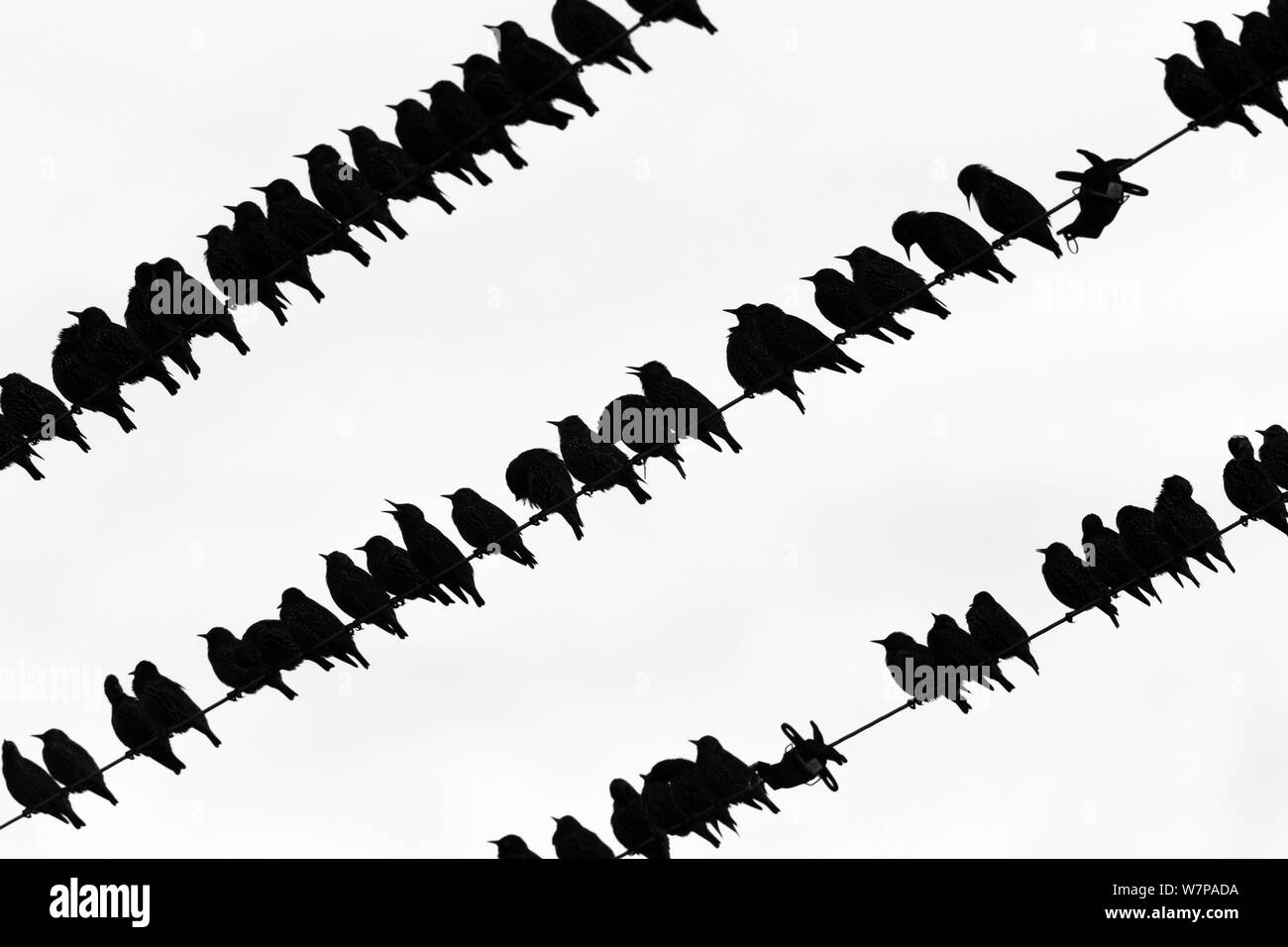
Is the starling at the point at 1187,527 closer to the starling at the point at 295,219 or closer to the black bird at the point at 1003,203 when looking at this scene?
the black bird at the point at 1003,203

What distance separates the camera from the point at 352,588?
2425cm

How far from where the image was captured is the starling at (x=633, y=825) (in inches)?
874

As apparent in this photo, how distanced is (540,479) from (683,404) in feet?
5.16

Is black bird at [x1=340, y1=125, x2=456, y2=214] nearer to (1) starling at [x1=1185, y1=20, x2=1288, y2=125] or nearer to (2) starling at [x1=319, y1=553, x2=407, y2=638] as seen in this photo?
(2) starling at [x1=319, y1=553, x2=407, y2=638]

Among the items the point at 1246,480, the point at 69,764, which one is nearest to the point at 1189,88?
the point at 1246,480

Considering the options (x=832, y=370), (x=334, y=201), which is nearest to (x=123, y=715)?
(x=334, y=201)

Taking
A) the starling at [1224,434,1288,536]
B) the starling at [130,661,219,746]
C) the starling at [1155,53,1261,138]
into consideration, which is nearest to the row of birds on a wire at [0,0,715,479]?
the starling at [130,661,219,746]

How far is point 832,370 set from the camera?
2173 centimetres

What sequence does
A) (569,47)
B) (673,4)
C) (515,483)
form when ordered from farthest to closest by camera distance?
(515,483) → (569,47) → (673,4)

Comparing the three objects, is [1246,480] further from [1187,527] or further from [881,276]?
[881,276]

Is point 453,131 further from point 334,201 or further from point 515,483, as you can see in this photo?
point 515,483

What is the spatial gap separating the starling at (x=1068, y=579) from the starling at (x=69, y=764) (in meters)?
7.46

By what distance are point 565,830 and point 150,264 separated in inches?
214

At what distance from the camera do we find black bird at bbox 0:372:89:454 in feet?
77.5
